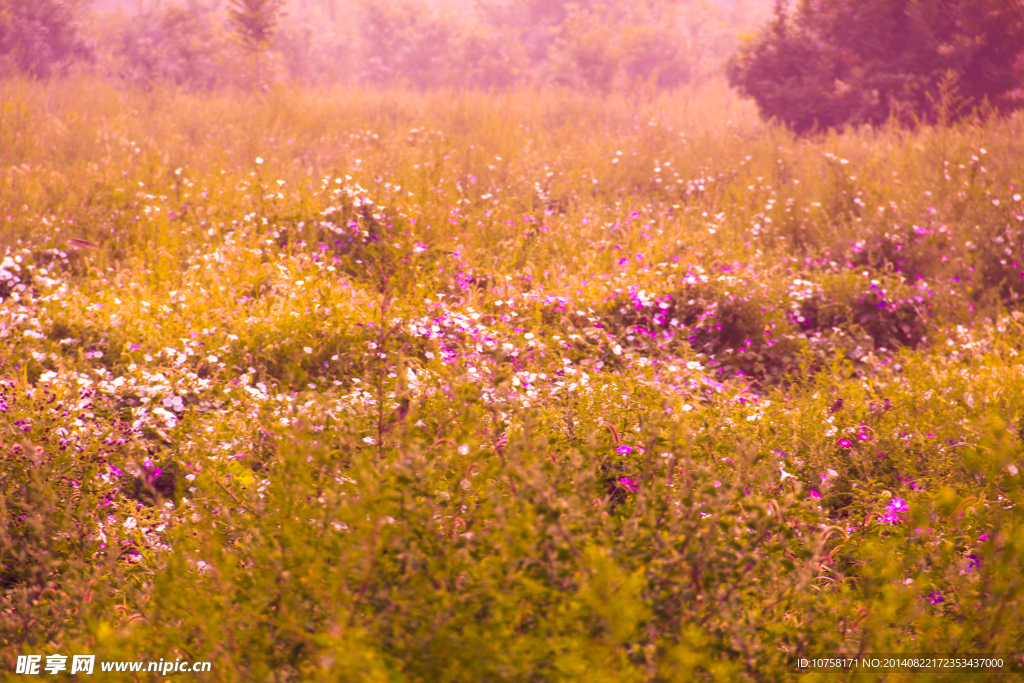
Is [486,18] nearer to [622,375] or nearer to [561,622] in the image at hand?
[622,375]

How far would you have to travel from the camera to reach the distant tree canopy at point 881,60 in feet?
28.1

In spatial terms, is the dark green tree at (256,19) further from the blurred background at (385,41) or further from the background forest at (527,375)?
the background forest at (527,375)

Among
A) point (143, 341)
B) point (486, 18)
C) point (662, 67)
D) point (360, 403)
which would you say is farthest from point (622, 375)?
point (486, 18)

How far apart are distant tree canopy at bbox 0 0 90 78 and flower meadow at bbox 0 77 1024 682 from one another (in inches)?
231

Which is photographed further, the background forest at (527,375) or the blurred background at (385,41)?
the blurred background at (385,41)

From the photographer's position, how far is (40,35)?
14.3 metres

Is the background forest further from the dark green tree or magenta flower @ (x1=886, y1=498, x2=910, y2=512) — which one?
the dark green tree

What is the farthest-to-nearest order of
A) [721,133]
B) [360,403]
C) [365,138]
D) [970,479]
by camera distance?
[721,133], [365,138], [360,403], [970,479]

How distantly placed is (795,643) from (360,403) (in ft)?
6.51

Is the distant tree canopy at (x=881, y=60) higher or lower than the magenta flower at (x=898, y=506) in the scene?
higher

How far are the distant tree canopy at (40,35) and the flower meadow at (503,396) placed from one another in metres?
5.86

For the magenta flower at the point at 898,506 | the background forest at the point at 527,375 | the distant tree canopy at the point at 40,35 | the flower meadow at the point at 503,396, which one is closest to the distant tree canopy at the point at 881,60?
the background forest at the point at 527,375

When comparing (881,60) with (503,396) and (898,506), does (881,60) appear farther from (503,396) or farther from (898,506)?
(503,396)

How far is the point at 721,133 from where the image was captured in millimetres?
9227
